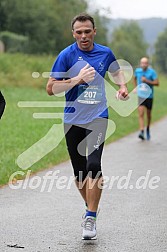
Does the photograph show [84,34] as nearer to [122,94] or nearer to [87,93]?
[87,93]

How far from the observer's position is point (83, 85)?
6660mm

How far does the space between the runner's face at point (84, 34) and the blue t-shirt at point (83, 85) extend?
0.07 m

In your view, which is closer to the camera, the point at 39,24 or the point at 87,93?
the point at 87,93

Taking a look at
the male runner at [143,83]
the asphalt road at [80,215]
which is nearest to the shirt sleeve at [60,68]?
the asphalt road at [80,215]

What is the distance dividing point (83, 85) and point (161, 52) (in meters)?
137

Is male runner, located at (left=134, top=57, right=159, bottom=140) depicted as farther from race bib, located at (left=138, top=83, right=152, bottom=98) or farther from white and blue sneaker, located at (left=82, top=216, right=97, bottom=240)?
white and blue sneaker, located at (left=82, top=216, right=97, bottom=240)

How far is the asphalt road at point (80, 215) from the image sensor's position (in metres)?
6.22

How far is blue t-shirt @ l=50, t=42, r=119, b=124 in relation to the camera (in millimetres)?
6637

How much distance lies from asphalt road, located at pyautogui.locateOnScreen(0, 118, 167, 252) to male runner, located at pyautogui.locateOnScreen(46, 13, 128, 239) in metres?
0.34

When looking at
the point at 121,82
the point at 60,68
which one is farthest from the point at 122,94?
the point at 60,68

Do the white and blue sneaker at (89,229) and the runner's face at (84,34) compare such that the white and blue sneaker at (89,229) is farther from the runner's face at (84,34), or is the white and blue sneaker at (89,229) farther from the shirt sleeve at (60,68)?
the runner's face at (84,34)

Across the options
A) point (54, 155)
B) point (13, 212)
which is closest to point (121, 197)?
point (13, 212)

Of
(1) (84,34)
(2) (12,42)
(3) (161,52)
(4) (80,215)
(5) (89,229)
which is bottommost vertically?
(3) (161,52)

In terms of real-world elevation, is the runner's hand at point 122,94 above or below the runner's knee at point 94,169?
above
